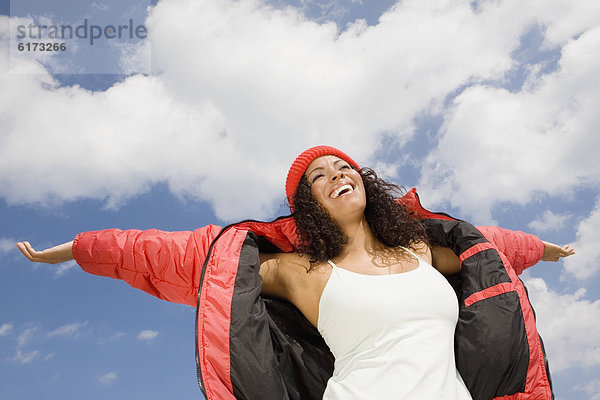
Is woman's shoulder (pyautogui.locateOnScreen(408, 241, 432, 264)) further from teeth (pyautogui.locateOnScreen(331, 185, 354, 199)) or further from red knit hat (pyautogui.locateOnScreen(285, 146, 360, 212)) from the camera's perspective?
red knit hat (pyautogui.locateOnScreen(285, 146, 360, 212))

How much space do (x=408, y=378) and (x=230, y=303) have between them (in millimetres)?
1191

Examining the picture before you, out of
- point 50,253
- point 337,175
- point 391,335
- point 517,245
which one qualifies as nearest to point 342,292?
point 391,335

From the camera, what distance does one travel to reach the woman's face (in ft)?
11.5

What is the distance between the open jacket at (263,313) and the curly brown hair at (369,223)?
176 millimetres

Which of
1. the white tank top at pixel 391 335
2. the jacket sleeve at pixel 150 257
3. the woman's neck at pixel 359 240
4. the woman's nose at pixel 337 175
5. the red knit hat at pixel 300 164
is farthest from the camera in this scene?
the red knit hat at pixel 300 164

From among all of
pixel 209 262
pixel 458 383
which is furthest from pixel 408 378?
pixel 209 262

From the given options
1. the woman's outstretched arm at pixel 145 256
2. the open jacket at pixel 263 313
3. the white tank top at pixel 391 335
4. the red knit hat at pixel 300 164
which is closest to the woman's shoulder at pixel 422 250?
the open jacket at pixel 263 313

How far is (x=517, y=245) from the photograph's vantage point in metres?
3.90

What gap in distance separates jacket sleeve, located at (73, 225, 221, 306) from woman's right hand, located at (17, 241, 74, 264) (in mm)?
69

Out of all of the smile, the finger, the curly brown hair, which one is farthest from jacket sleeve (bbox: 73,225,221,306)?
the smile

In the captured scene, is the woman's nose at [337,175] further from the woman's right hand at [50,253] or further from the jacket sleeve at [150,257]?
the woman's right hand at [50,253]

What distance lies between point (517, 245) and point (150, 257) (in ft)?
9.95

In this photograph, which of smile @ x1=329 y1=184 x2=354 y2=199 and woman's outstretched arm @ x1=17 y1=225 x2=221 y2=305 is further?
smile @ x1=329 y1=184 x2=354 y2=199

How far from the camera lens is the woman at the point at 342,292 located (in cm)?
275
